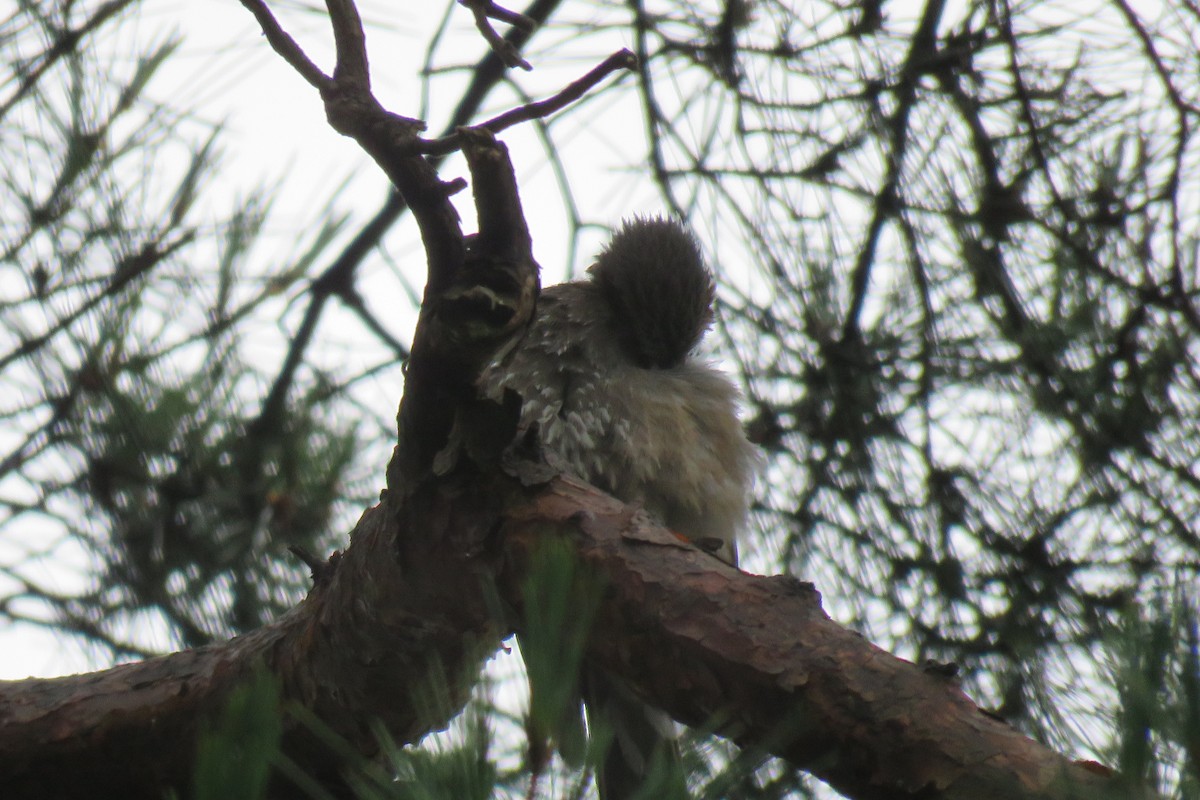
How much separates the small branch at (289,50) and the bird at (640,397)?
0.83 m

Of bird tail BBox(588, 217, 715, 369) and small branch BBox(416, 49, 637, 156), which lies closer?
small branch BBox(416, 49, 637, 156)

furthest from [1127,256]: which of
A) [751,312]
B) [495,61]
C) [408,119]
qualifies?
[408,119]

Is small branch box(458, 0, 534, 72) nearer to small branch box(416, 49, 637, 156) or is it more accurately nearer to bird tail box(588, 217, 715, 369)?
small branch box(416, 49, 637, 156)

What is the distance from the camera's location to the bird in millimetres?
2535

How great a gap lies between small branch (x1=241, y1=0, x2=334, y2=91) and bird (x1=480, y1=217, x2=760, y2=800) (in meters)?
0.83

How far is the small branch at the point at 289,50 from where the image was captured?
1556mm

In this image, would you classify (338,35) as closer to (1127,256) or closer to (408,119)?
(408,119)

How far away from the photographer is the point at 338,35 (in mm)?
1633

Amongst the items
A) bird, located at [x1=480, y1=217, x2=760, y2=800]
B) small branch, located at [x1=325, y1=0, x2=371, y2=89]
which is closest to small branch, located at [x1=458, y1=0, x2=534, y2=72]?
small branch, located at [x1=325, y1=0, x2=371, y2=89]

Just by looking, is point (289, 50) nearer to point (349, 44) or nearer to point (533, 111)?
point (349, 44)

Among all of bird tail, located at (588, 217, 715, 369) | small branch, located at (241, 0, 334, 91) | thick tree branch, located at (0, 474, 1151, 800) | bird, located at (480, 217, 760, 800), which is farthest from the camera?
bird tail, located at (588, 217, 715, 369)

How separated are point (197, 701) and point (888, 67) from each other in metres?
1.92

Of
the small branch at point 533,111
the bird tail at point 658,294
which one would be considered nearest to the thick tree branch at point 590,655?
the small branch at point 533,111

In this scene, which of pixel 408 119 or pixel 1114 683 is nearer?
pixel 1114 683
